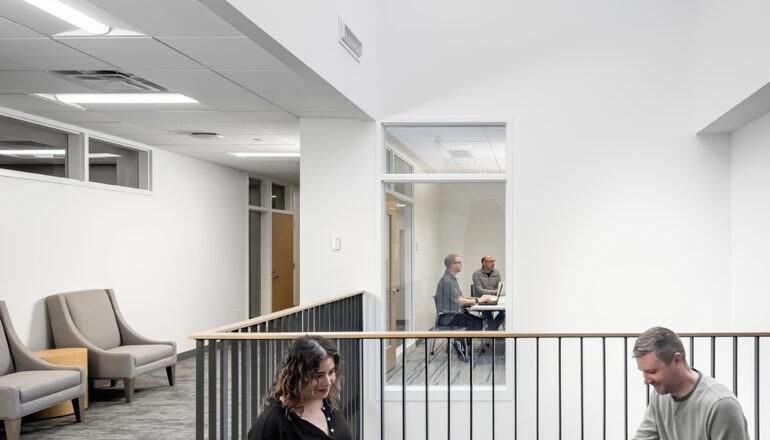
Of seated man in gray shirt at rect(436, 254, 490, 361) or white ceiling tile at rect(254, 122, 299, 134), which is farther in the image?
white ceiling tile at rect(254, 122, 299, 134)

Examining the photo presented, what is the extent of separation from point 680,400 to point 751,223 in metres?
3.94

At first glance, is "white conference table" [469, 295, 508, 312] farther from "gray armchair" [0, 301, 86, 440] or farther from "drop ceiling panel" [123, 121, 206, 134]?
"gray armchair" [0, 301, 86, 440]

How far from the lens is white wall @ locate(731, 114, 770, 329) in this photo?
635 cm

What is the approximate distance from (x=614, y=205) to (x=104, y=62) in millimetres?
4470

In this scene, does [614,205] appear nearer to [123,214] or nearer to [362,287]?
[362,287]

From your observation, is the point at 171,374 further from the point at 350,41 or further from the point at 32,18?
the point at 32,18

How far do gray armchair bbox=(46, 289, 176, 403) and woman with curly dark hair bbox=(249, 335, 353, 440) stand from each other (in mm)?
5462

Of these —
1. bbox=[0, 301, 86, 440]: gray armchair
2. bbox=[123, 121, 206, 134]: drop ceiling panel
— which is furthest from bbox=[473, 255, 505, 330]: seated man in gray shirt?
bbox=[0, 301, 86, 440]: gray armchair

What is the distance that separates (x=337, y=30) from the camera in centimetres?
609

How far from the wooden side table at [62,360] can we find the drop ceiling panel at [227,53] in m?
3.37

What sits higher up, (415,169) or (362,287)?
(415,169)

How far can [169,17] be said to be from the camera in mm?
4234

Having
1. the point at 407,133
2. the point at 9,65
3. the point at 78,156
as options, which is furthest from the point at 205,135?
the point at 9,65

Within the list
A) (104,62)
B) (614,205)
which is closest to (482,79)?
(614,205)
